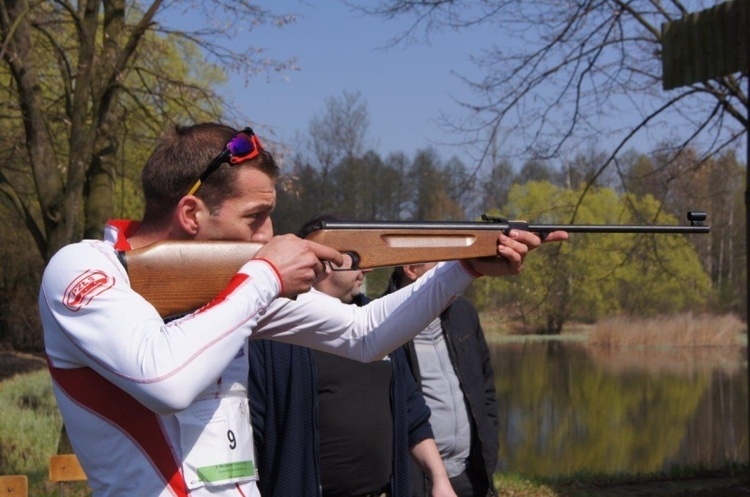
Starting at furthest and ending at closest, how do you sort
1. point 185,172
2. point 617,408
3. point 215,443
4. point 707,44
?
point 617,408
point 707,44
point 185,172
point 215,443

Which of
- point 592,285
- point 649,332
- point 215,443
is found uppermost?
point 215,443

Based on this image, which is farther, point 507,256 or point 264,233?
point 507,256

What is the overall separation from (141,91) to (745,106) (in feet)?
22.6

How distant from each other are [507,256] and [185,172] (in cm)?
102

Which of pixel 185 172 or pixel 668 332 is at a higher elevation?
pixel 185 172

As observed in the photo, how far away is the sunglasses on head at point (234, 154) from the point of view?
2371mm

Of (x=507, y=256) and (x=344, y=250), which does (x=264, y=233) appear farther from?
(x=507, y=256)

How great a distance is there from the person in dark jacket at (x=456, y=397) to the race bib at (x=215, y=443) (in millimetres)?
2784

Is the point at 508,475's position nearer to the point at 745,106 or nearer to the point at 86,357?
the point at 745,106

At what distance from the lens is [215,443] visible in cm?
220

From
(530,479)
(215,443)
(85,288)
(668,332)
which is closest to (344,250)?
(215,443)

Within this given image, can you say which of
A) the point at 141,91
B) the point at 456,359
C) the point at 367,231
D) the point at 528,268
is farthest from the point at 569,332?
the point at 367,231

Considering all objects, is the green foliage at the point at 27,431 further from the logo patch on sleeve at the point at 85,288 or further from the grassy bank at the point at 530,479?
the logo patch on sleeve at the point at 85,288

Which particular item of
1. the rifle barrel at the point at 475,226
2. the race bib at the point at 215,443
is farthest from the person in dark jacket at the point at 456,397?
the race bib at the point at 215,443
